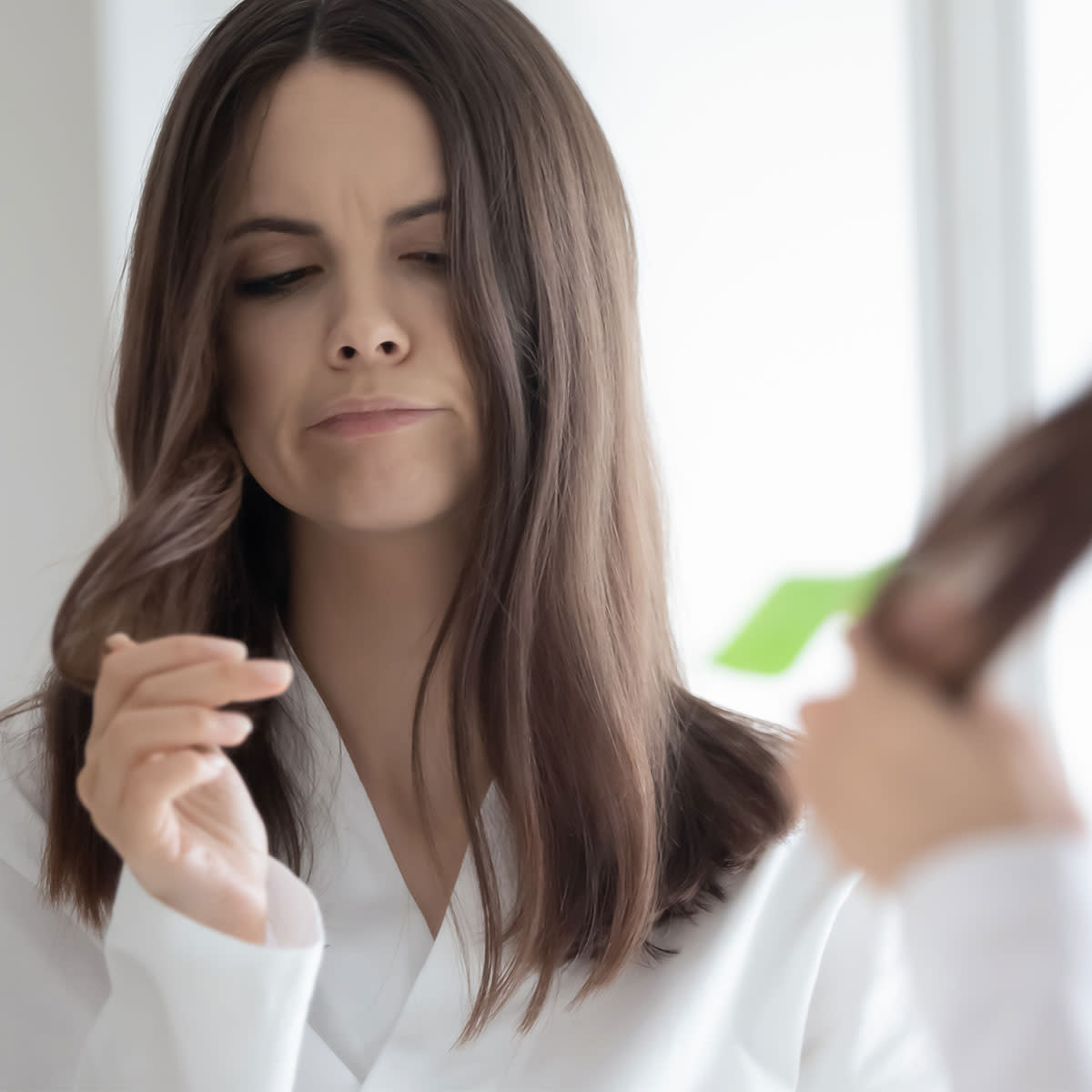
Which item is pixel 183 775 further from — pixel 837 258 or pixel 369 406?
pixel 837 258

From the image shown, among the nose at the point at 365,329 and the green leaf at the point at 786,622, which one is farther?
the green leaf at the point at 786,622

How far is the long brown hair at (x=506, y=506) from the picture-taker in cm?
94

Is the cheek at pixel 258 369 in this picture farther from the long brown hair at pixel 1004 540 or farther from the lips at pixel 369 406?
the long brown hair at pixel 1004 540

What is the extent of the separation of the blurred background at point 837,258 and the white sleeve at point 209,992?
101 cm

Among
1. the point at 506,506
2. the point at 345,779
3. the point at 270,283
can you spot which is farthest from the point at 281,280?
the point at 345,779

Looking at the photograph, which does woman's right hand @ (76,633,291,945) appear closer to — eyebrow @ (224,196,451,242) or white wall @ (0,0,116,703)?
eyebrow @ (224,196,451,242)

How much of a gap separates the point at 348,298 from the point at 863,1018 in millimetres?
664

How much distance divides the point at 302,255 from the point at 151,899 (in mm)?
452

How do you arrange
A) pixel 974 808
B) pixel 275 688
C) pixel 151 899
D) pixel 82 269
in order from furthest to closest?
pixel 82 269 < pixel 151 899 < pixel 275 688 < pixel 974 808

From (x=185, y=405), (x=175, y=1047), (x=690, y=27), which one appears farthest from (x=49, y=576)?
(x=690, y=27)

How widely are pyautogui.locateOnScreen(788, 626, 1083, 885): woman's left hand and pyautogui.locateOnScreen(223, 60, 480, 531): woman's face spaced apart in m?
0.60

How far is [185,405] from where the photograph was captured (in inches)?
37.6

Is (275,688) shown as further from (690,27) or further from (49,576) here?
(690,27)

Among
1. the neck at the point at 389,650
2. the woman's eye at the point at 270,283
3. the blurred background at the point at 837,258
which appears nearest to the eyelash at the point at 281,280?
the woman's eye at the point at 270,283
